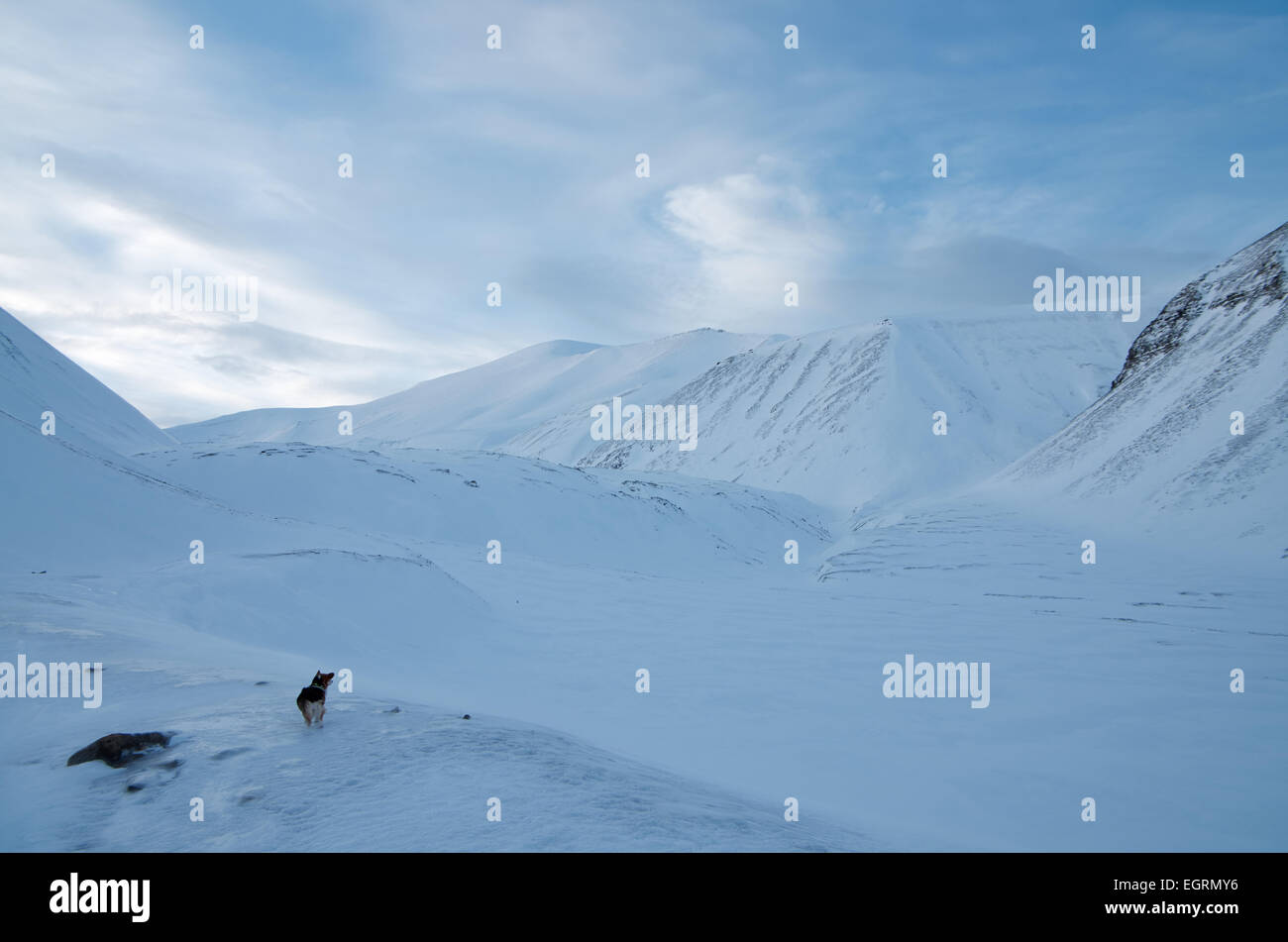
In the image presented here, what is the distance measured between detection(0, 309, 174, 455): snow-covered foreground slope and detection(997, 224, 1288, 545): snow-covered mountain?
44.1m

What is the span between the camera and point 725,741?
8.59 m

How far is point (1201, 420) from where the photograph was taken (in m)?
33.2

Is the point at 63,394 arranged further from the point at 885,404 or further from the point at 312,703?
the point at 885,404

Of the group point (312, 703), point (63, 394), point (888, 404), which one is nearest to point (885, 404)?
point (888, 404)

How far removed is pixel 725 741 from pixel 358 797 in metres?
5.15

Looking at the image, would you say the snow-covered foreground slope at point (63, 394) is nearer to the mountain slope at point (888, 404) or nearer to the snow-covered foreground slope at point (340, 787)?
the snow-covered foreground slope at point (340, 787)

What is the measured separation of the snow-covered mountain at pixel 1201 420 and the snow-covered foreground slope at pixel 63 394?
4410 cm

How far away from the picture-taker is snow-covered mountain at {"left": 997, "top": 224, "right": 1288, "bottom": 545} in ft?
89.1

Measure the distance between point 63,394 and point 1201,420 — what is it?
193ft

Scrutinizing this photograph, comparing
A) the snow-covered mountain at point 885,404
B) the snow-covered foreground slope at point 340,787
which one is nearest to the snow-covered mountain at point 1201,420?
the snow-covered mountain at point 885,404

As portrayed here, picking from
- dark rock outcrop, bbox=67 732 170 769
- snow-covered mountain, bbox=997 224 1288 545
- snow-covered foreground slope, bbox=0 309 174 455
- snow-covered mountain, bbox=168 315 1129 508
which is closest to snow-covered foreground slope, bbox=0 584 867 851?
dark rock outcrop, bbox=67 732 170 769

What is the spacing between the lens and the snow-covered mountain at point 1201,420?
27172mm
